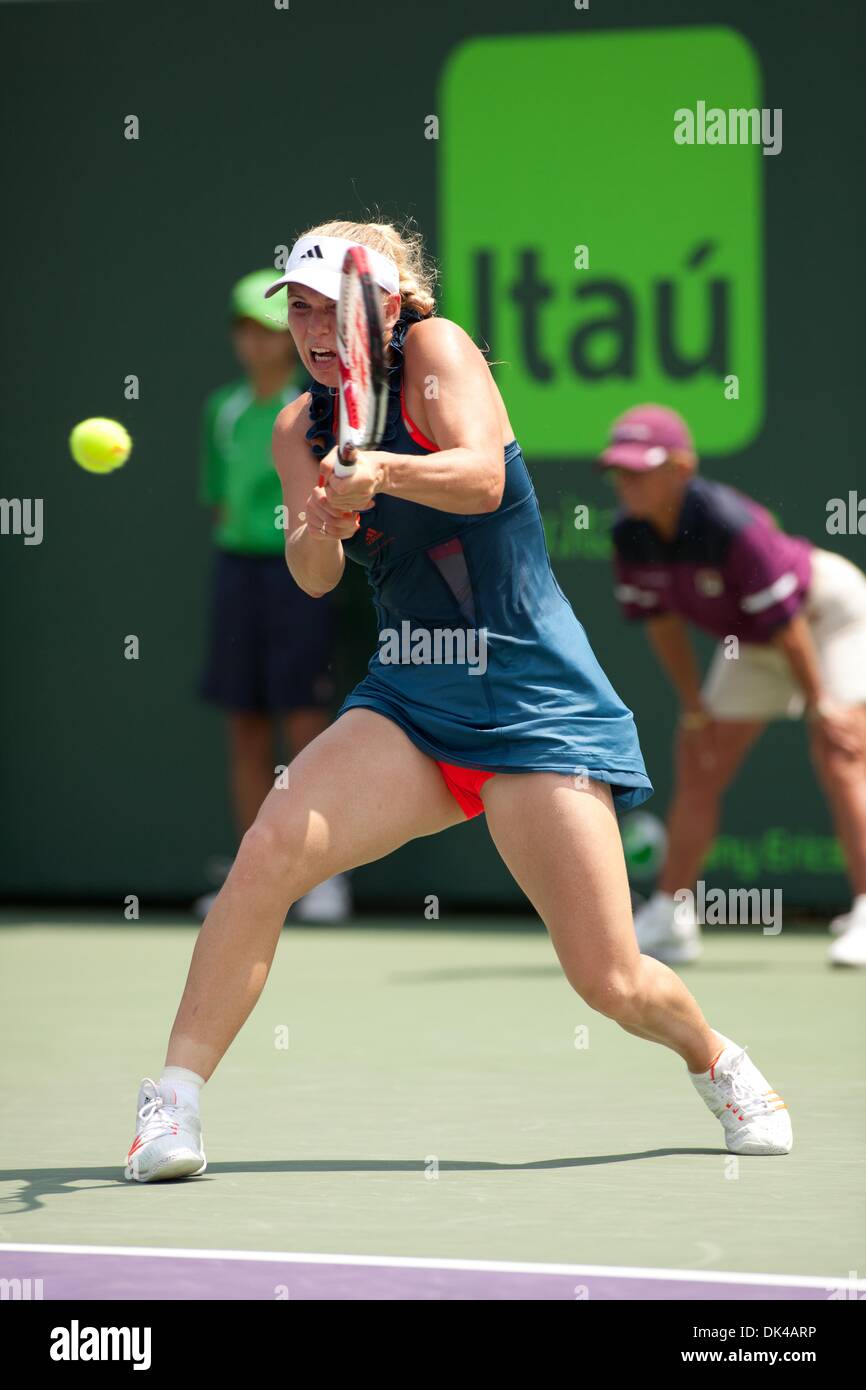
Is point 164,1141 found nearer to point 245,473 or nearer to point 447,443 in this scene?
point 447,443

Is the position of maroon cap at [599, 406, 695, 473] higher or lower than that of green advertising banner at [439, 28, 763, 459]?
lower

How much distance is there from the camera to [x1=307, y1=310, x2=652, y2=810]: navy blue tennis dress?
4816mm

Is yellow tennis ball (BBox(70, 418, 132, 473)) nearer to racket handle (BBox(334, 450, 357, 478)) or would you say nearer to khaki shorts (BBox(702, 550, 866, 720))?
racket handle (BBox(334, 450, 357, 478))

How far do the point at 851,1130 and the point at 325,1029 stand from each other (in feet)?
6.63

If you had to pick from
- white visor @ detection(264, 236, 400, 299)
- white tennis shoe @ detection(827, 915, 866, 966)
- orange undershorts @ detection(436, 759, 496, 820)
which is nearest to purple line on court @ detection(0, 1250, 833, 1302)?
orange undershorts @ detection(436, 759, 496, 820)

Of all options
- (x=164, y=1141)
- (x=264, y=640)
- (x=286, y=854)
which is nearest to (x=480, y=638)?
(x=286, y=854)

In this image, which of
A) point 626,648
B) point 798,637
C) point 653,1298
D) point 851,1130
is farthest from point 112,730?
point 653,1298

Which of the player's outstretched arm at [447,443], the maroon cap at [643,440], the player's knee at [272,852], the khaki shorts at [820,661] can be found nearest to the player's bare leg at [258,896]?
the player's knee at [272,852]

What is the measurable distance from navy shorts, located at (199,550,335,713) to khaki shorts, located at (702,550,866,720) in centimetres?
180

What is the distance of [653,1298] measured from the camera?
3.75 meters

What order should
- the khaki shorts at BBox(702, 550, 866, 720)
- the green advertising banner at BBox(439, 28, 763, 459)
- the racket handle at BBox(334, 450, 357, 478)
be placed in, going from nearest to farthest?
the racket handle at BBox(334, 450, 357, 478), the khaki shorts at BBox(702, 550, 866, 720), the green advertising banner at BBox(439, 28, 763, 459)

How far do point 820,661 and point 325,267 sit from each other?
428 cm

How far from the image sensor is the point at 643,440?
8.34 m

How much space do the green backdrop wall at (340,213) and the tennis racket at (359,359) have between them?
509 centimetres
